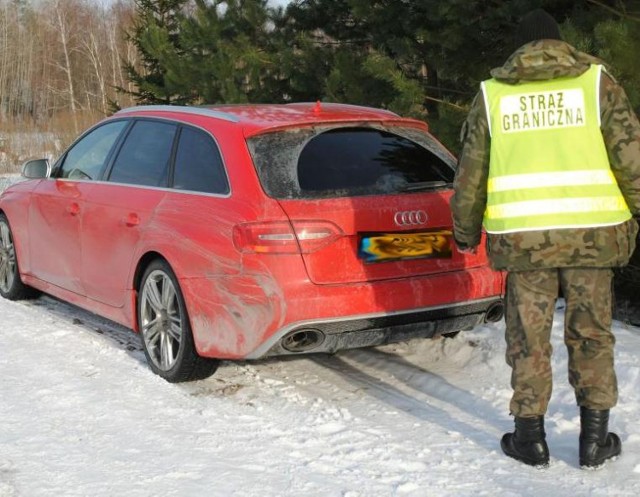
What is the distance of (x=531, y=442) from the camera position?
3.71m

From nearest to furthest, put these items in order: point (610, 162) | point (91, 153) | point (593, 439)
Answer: point (610, 162) → point (593, 439) → point (91, 153)

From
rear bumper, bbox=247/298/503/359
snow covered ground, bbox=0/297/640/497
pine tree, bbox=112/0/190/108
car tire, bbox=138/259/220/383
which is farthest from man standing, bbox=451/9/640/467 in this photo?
pine tree, bbox=112/0/190/108

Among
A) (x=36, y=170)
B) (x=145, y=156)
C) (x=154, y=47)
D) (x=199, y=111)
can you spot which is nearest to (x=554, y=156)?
(x=199, y=111)

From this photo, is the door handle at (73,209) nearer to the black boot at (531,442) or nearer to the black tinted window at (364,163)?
the black tinted window at (364,163)

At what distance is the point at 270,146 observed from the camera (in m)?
4.65

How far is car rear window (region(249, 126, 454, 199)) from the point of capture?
14.9ft

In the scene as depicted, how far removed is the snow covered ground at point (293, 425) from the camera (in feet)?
11.8

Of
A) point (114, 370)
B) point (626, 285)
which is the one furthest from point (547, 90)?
point (626, 285)

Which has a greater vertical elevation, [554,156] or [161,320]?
[554,156]

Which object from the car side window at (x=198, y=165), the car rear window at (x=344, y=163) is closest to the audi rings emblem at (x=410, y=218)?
the car rear window at (x=344, y=163)

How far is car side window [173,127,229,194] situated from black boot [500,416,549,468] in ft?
6.39

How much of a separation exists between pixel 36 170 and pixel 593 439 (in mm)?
4779

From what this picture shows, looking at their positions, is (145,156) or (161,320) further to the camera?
(145,156)

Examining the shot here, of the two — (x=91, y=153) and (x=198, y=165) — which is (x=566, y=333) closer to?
(x=198, y=165)
